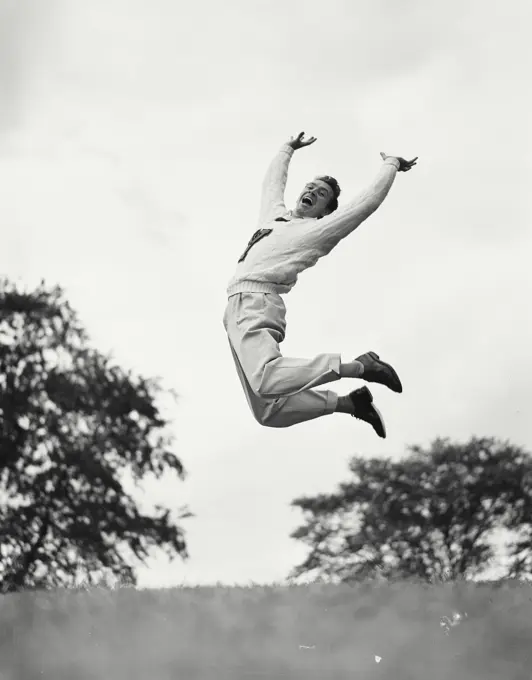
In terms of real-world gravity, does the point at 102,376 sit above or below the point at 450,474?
above

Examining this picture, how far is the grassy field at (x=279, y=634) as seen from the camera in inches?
247

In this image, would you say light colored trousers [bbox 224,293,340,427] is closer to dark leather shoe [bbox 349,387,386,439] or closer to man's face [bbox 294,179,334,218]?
dark leather shoe [bbox 349,387,386,439]

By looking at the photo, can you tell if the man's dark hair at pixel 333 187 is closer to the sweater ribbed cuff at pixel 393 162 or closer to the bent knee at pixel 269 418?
the sweater ribbed cuff at pixel 393 162

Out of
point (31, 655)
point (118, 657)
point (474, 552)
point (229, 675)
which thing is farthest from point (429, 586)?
point (474, 552)

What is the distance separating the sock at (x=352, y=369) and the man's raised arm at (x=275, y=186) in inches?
45.0

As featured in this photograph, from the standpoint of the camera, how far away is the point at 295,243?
5.02 m

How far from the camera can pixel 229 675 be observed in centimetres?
645

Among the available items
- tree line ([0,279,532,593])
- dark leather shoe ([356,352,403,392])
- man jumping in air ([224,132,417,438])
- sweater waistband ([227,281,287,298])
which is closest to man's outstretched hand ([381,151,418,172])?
man jumping in air ([224,132,417,438])

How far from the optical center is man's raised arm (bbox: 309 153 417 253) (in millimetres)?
4926

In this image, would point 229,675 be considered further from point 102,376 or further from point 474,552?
point 474,552

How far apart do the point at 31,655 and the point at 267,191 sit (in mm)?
4066

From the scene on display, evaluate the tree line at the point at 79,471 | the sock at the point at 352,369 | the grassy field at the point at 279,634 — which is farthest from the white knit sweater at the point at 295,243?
the tree line at the point at 79,471

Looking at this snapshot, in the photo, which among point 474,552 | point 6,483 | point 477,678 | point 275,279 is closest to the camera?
point 275,279

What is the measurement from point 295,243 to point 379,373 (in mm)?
866
